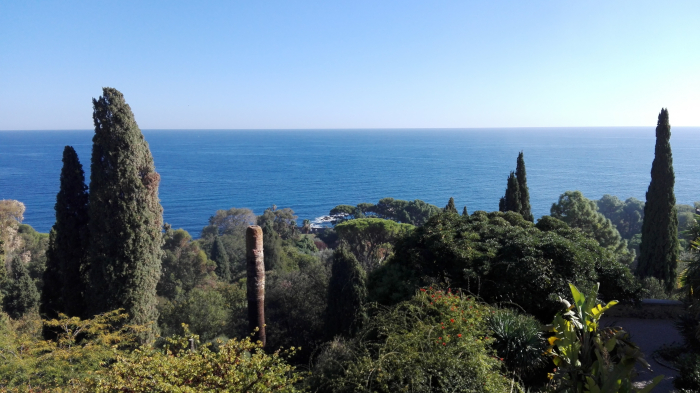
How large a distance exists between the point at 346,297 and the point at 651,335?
8.21 meters

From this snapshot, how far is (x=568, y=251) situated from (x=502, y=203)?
12024 millimetres

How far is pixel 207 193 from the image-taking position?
84.1 metres

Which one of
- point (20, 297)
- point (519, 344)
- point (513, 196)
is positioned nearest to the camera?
point (519, 344)

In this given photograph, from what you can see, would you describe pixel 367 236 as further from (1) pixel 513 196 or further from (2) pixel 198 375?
(2) pixel 198 375

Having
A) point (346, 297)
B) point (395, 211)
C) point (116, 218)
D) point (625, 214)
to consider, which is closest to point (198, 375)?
point (346, 297)

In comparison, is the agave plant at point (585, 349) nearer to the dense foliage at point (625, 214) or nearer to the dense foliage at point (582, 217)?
the dense foliage at point (582, 217)

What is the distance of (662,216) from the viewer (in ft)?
59.4

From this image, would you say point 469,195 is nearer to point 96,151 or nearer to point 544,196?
point 544,196

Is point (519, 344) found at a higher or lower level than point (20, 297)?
higher

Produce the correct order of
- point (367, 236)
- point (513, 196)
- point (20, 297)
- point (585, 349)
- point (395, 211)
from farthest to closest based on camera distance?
point (395, 211)
point (367, 236)
point (20, 297)
point (513, 196)
point (585, 349)

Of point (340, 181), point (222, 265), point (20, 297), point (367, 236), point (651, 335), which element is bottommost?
point (222, 265)

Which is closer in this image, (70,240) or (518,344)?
(518,344)

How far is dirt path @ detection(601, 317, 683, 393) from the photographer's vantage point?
856 centimetres

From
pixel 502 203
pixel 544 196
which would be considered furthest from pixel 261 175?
pixel 502 203
